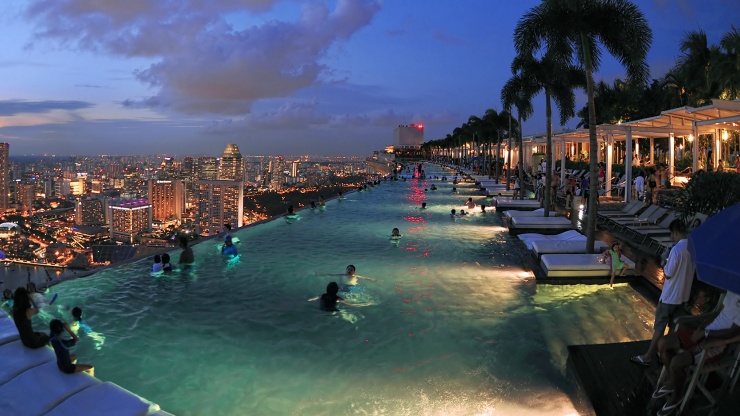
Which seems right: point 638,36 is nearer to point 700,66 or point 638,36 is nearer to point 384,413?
point 384,413

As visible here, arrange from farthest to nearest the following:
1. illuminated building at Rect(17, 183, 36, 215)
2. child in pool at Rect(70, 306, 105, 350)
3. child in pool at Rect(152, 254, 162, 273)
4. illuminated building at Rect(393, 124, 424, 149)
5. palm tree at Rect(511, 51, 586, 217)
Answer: illuminated building at Rect(393, 124, 424, 149)
illuminated building at Rect(17, 183, 36, 215)
palm tree at Rect(511, 51, 586, 217)
child in pool at Rect(152, 254, 162, 273)
child in pool at Rect(70, 306, 105, 350)

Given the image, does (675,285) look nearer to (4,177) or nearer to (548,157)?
(548,157)

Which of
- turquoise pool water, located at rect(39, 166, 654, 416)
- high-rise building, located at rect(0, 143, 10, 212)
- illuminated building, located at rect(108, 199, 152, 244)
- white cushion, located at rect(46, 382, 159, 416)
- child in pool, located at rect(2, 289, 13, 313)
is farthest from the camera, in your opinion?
high-rise building, located at rect(0, 143, 10, 212)

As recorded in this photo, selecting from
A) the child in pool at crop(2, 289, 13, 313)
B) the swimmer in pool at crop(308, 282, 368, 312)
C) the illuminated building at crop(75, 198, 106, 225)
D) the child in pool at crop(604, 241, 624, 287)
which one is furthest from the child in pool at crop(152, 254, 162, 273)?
the illuminated building at crop(75, 198, 106, 225)

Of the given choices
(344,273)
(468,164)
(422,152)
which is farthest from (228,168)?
(422,152)

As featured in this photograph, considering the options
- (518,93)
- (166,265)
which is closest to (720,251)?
(166,265)

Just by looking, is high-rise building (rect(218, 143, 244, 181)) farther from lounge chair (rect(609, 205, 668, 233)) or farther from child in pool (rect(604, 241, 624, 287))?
child in pool (rect(604, 241, 624, 287))

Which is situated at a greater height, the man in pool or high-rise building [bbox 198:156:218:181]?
high-rise building [bbox 198:156:218:181]
